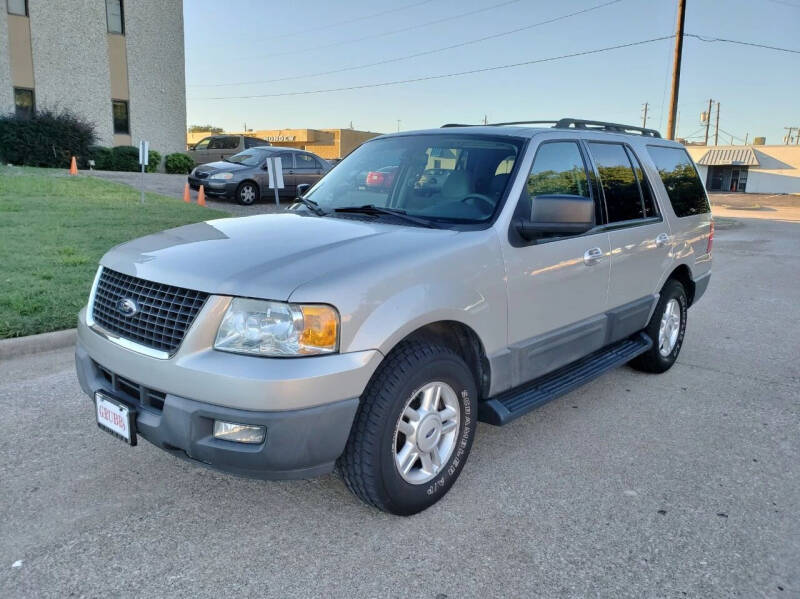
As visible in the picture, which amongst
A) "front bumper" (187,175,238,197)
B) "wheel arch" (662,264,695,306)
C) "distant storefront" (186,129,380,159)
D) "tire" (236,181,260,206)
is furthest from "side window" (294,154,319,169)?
"distant storefront" (186,129,380,159)

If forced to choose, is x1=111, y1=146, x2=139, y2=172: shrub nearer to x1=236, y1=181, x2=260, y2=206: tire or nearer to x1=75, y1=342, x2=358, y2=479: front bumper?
x1=236, y1=181, x2=260, y2=206: tire

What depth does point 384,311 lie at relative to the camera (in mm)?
2758

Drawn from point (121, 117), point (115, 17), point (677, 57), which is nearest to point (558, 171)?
point (677, 57)

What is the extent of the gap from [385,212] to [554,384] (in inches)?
57.6

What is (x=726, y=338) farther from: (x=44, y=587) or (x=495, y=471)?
(x=44, y=587)

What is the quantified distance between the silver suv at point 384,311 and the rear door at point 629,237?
0.02 m

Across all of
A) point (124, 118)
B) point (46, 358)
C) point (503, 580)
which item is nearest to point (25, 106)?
point (124, 118)

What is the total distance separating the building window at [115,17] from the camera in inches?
995

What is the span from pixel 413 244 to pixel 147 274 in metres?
1.24

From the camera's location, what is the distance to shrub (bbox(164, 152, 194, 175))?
26.2 m

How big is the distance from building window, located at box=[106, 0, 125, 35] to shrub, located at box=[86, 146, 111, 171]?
507 centimetres

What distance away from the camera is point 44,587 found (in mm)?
2520

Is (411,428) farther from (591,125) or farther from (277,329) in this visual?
(591,125)

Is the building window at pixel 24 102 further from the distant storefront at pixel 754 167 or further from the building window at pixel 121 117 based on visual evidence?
the distant storefront at pixel 754 167
